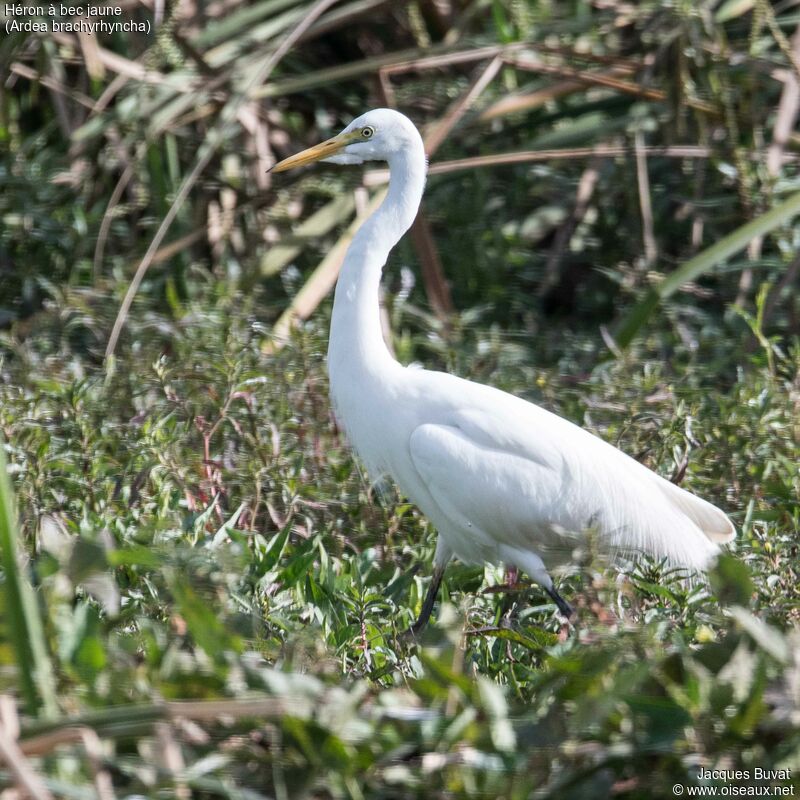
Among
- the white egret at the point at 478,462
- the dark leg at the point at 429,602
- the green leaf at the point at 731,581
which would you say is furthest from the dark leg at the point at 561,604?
the green leaf at the point at 731,581

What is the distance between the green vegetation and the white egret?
0.45ft

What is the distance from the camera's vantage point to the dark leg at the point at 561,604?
2529mm

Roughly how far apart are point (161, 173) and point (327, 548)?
69.3 inches

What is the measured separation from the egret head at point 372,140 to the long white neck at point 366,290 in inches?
2.2

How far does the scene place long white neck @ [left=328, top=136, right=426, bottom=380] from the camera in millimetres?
2727

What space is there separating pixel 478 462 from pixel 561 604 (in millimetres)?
352

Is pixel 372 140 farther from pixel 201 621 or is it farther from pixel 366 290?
pixel 201 621

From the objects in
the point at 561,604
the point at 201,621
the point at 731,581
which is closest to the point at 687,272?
the point at 561,604

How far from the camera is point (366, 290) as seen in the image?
2.73m

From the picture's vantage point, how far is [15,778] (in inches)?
51.4

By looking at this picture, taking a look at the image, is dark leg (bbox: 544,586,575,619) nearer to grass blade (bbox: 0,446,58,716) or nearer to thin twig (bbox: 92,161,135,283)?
grass blade (bbox: 0,446,58,716)

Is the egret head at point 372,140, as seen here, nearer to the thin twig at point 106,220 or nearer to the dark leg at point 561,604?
the dark leg at point 561,604

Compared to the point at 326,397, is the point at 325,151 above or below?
above

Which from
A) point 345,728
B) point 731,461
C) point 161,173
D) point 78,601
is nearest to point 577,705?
point 345,728
